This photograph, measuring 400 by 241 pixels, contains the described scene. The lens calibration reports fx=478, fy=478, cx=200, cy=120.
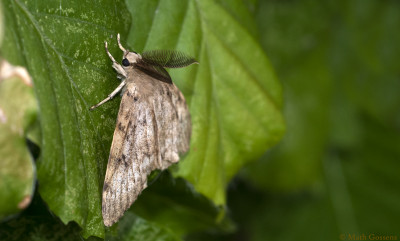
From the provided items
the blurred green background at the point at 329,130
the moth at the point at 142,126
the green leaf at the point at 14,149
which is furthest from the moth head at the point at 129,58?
the blurred green background at the point at 329,130

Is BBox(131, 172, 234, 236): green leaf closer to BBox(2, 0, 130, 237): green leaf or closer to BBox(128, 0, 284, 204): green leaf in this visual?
BBox(128, 0, 284, 204): green leaf

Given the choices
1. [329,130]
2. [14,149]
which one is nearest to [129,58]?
[14,149]

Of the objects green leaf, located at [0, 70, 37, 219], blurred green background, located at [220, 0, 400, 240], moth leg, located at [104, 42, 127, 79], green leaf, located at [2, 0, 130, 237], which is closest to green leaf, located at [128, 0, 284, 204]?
moth leg, located at [104, 42, 127, 79]

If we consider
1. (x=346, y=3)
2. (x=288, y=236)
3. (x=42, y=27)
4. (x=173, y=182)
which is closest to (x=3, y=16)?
(x=42, y=27)

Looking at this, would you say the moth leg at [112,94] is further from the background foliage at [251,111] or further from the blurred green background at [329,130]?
the blurred green background at [329,130]

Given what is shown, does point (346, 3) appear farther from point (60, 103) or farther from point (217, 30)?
point (60, 103)

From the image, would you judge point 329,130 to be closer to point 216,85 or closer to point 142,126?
point 216,85
